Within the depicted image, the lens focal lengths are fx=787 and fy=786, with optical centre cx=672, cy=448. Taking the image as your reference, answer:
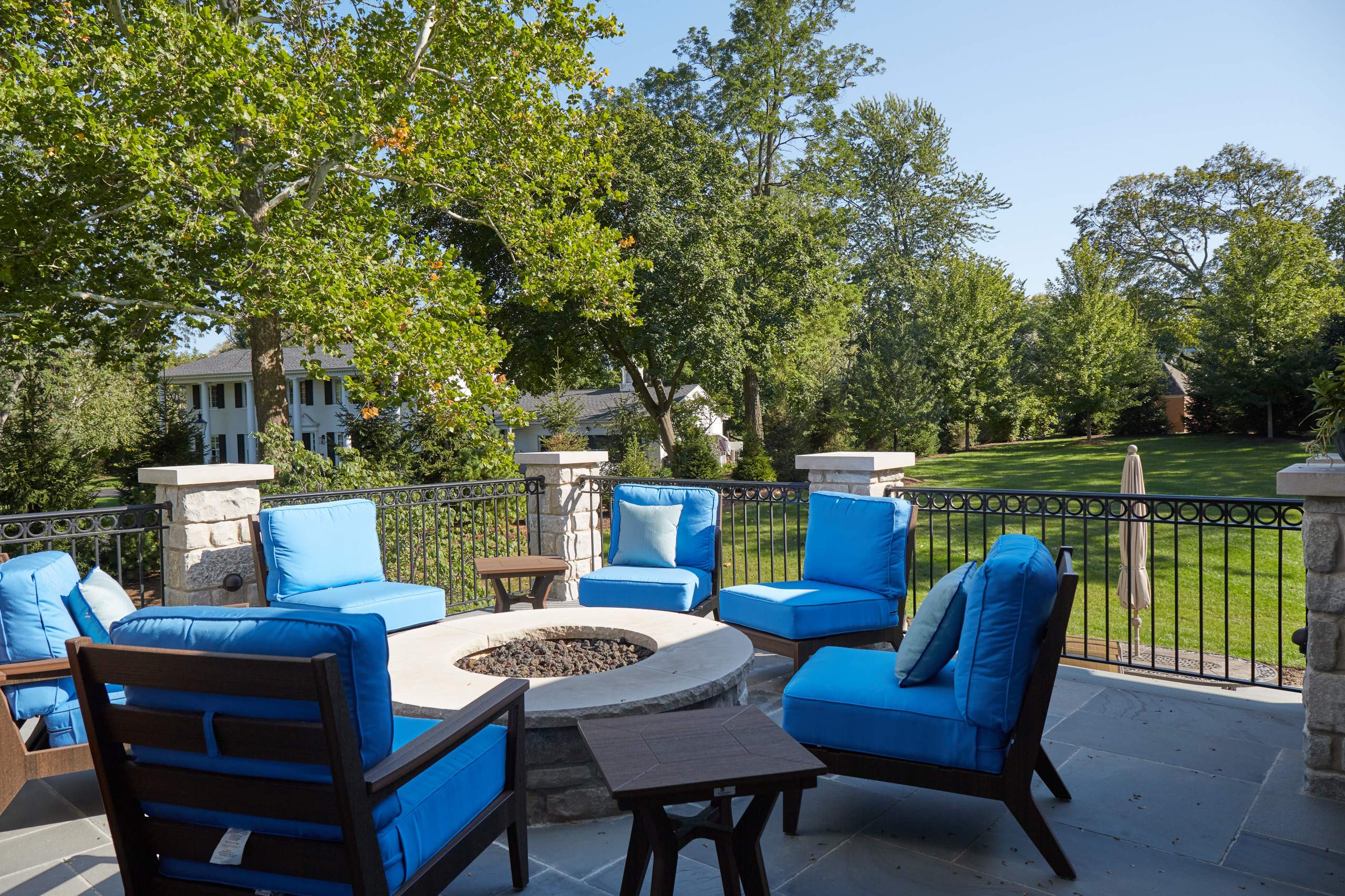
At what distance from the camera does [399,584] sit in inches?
199

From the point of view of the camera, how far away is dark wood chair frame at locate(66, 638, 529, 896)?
5.41 ft

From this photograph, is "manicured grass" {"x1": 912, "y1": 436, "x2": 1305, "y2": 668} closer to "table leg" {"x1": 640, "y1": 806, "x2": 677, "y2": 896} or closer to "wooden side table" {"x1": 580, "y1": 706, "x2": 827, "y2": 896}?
"wooden side table" {"x1": 580, "y1": 706, "x2": 827, "y2": 896}

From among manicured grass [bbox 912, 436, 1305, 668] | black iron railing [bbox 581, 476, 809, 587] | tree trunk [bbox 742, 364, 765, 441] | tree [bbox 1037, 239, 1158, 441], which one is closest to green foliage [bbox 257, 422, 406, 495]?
black iron railing [bbox 581, 476, 809, 587]

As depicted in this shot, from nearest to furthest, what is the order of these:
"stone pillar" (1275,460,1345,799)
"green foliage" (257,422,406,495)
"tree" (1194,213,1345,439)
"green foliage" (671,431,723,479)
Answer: "stone pillar" (1275,460,1345,799) → "green foliage" (257,422,406,495) → "green foliage" (671,431,723,479) → "tree" (1194,213,1345,439)

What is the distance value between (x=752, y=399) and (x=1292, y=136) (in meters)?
22.2

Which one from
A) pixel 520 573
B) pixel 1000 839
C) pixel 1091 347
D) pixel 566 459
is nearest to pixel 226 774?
pixel 1000 839

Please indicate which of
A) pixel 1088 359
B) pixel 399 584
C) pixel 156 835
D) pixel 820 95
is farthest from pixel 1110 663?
pixel 1088 359

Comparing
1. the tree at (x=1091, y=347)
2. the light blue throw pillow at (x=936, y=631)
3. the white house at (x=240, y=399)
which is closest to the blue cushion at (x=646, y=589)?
the light blue throw pillow at (x=936, y=631)

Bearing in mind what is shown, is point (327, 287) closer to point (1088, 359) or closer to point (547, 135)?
point (547, 135)

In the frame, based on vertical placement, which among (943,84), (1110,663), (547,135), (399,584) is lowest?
(1110,663)

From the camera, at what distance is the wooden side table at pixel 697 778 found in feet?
6.28

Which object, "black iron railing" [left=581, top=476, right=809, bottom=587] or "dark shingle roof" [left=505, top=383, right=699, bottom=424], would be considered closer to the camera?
"black iron railing" [left=581, top=476, right=809, bottom=587]

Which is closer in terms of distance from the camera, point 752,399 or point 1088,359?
point 752,399

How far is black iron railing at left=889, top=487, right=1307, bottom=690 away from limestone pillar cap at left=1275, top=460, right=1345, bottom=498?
0.95 feet
